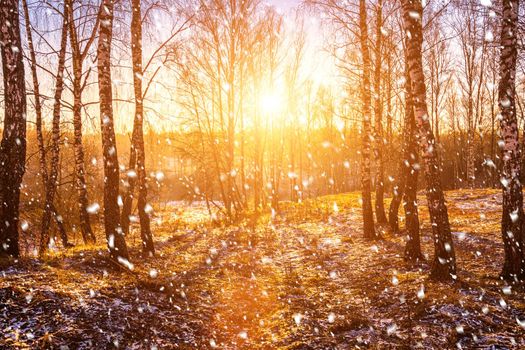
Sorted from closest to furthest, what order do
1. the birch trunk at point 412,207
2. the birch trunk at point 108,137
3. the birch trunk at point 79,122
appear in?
the birch trunk at point 108,137, the birch trunk at point 412,207, the birch trunk at point 79,122

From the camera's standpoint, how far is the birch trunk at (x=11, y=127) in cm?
616

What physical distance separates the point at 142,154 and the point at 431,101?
27.7 meters

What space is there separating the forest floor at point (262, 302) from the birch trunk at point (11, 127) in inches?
34.2


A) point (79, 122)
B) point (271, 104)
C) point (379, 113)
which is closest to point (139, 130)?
point (79, 122)

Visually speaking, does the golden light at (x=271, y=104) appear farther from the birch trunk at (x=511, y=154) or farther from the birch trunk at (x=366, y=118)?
the birch trunk at (x=511, y=154)

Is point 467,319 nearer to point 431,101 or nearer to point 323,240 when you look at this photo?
point 323,240

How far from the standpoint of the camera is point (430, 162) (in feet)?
21.0

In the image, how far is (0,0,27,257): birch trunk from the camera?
6.16m

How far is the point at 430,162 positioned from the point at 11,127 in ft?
26.7

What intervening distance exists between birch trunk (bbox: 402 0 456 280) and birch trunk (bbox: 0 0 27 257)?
7.78 m

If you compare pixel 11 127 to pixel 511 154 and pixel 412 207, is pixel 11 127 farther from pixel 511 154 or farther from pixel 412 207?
pixel 511 154

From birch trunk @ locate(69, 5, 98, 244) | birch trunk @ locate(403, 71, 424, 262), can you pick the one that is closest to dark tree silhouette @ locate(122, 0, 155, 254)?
birch trunk @ locate(69, 5, 98, 244)

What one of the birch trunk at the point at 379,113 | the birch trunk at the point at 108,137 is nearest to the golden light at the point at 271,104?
the birch trunk at the point at 379,113

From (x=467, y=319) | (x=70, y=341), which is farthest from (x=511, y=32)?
(x=70, y=341)
